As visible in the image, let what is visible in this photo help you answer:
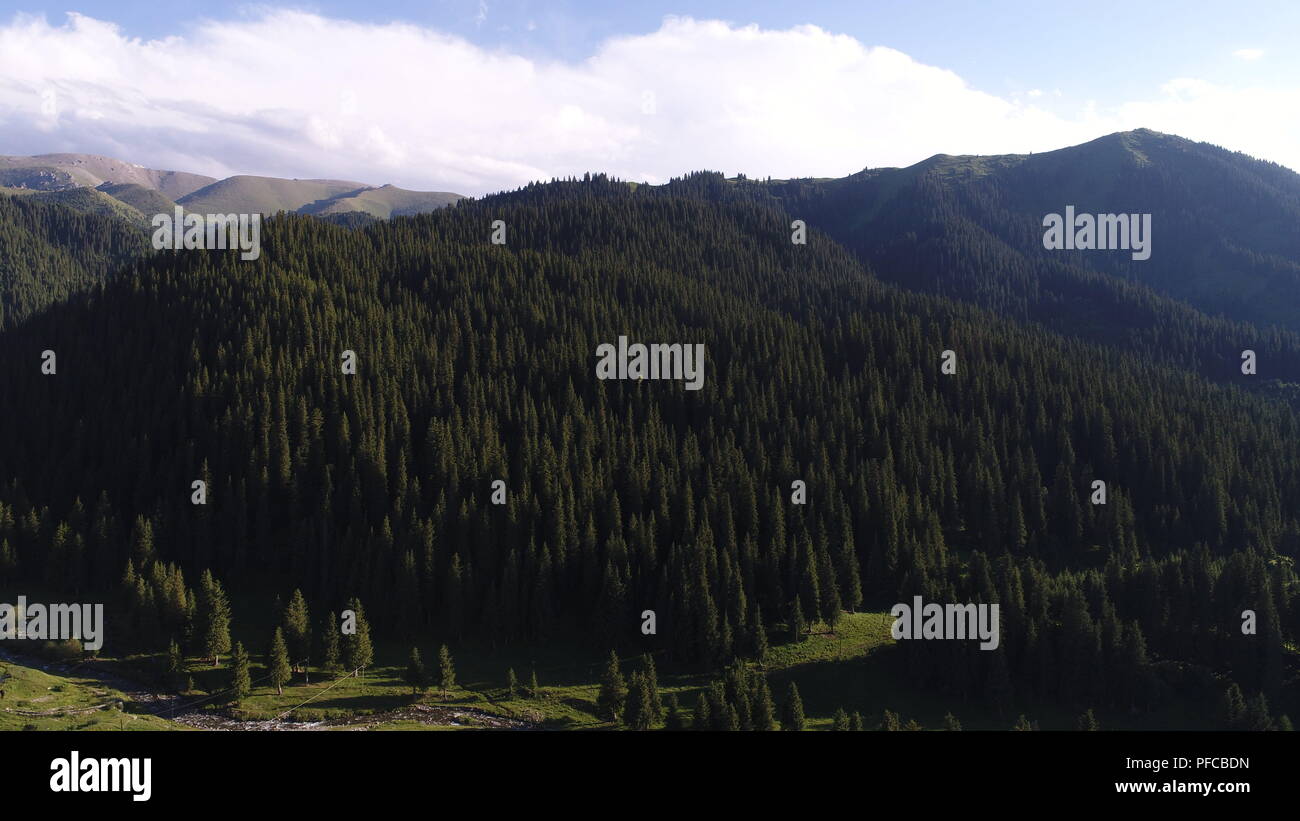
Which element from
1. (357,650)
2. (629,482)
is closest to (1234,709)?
(629,482)

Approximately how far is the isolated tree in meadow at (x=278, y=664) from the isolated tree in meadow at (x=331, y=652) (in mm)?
4007

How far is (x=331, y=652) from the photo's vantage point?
7531 centimetres

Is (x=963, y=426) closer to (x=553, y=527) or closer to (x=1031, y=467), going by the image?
(x=1031, y=467)

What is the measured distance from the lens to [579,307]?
586 ft

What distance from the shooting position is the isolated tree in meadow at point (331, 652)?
75.4 m

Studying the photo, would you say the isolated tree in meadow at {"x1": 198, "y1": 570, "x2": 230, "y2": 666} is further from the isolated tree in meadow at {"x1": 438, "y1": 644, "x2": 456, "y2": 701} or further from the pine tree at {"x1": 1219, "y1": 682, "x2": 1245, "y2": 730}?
the pine tree at {"x1": 1219, "y1": 682, "x2": 1245, "y2": 730}

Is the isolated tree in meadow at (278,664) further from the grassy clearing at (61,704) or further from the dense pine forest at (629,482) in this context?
the grassy clearing at (61,704)

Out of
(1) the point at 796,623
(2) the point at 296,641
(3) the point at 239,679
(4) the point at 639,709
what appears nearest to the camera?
(4) the point at 639,709

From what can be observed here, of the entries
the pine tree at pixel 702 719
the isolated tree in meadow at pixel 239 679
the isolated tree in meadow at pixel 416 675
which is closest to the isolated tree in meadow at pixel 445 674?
the isolated tree in meadow at pixel 416 675

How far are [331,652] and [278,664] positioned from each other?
584 cm

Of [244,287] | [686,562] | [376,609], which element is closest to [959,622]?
[686,562]

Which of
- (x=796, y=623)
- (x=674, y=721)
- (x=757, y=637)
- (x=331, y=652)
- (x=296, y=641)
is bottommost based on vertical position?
(x=674, y=721)

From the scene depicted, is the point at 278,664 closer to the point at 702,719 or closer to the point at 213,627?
the point at 213,627
